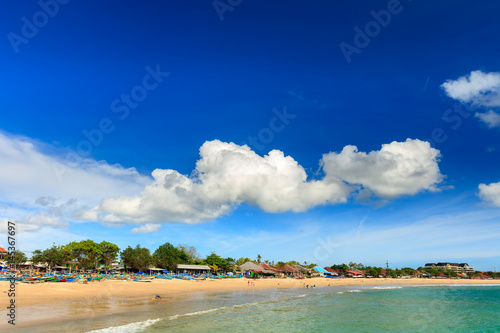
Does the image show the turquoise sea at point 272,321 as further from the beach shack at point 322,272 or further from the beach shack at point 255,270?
the beach shack at point 322,272

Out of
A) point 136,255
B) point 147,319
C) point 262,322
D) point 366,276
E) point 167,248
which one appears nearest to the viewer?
point 147,319

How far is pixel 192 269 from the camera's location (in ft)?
288

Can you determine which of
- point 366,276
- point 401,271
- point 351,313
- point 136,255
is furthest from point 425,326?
point 401,271

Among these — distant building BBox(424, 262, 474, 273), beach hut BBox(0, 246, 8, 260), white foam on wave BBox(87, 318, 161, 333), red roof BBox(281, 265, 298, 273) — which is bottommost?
distant building BBox(424, 262, 474, 273)

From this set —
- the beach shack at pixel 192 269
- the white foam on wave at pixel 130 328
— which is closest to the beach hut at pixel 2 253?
the beach shack at pixel 192 269

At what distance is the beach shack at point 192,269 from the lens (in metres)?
84.4

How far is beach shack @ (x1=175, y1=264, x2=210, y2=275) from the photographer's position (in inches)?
3322

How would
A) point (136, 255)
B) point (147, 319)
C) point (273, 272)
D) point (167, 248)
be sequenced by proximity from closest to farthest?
point (147, 319)
point (136, 255)
point (167, 248)
point (273, 272)

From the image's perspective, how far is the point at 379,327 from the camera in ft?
80.2

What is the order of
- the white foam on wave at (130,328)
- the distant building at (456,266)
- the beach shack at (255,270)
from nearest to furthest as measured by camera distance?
the white foam on wave at (130,328)
the beach shack at (255,270)
the distant building at (456,266)

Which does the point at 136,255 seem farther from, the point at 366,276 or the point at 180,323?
the point at 366,276

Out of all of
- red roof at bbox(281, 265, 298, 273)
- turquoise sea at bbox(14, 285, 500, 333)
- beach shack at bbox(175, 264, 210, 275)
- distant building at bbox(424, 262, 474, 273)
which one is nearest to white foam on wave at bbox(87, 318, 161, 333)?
turquoise sea at bbox(14, 285, 500, 333)

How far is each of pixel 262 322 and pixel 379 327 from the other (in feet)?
31.9

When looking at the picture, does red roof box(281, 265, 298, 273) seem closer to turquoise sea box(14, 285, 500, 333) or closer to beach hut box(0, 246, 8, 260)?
turquoise sea box(14, 285, 500, 333)
